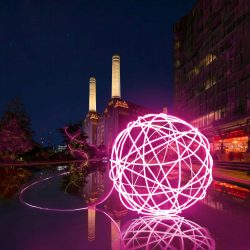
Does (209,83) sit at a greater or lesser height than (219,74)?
lesser

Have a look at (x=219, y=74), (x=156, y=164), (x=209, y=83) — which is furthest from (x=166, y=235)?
(x=209, y=83)

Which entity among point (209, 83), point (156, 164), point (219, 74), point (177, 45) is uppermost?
point (177, 45)

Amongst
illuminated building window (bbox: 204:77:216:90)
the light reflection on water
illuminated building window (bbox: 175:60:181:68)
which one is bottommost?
the light reflection on water

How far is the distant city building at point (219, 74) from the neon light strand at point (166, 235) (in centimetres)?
2337

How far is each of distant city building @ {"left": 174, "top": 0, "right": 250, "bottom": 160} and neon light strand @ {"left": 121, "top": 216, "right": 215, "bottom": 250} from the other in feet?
76.7

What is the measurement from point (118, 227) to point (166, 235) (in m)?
1.22

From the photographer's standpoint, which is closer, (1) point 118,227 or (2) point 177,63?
(1) point 118,227

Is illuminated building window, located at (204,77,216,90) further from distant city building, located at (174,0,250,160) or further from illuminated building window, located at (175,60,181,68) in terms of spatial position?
illuminated building window, located at (175,60,181,68)

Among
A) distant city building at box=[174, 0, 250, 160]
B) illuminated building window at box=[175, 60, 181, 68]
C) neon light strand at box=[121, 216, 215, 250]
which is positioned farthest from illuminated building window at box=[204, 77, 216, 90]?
neon light strand at box=[121, 216, 215, 250]

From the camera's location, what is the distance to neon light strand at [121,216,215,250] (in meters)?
5.13

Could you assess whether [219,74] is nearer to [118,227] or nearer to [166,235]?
[118,227]

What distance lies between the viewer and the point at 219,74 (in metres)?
42.9

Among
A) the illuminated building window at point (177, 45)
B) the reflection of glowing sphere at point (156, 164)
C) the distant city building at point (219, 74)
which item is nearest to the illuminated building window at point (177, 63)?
the distant city building at point (219, 74)

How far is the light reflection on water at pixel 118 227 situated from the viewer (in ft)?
17.1
